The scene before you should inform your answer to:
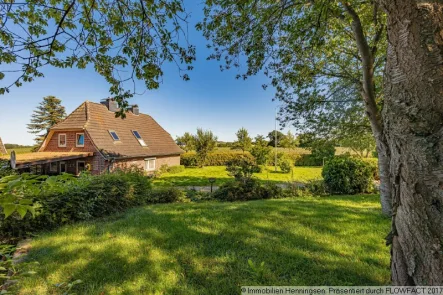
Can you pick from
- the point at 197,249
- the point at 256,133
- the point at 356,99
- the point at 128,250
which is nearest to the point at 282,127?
the point at 356,99

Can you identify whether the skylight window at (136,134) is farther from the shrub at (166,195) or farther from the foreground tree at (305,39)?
the foreground tree at (305,39)

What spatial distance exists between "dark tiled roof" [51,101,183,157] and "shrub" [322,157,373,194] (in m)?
12.3

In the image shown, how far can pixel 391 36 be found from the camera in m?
1.49

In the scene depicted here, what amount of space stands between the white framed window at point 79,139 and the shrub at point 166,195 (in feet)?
34.3

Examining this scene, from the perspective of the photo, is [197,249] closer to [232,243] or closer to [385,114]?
[232,243]

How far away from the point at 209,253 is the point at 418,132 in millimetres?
3075

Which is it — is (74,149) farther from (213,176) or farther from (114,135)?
(213,176)

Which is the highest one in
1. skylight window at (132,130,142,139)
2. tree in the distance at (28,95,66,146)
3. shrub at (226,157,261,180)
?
tree in the distance at (28,95,66,146)

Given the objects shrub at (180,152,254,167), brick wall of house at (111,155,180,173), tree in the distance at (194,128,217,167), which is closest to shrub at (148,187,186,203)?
brick wall of house at (111,155,180,173)

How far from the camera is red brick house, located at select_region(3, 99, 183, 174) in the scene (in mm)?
14516

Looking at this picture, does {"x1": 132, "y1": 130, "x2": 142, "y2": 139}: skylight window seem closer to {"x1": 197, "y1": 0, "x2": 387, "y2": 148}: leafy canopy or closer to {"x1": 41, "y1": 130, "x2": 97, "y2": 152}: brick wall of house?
{"x1": 41, "y1": 130, "x2": 97, "y2": 152}: brick wall of house

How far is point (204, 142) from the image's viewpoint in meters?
22.8

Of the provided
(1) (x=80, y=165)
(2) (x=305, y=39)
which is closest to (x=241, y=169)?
(2) (x=305, y=39)

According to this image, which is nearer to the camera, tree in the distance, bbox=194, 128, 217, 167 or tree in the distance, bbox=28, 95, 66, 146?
tree in the distance, bbox=194, 128, 217, 167
